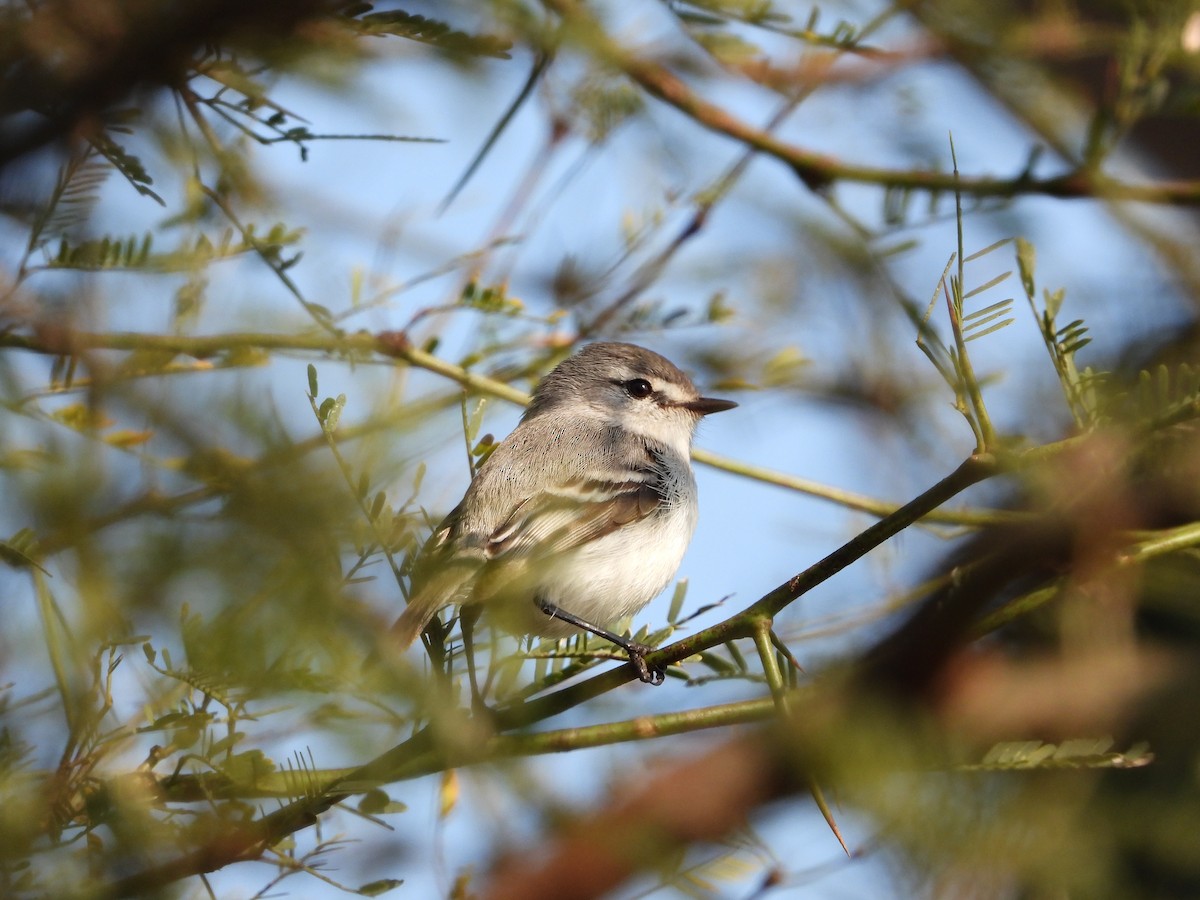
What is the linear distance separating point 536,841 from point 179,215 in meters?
1.28

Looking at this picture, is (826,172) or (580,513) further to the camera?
(580,513)

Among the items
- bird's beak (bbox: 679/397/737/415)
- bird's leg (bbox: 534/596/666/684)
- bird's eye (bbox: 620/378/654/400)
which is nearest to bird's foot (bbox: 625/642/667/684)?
bird's leg (bbox: 534/596/666/684)

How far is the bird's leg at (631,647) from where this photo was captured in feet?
5.89

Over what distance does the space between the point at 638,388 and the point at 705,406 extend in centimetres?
30

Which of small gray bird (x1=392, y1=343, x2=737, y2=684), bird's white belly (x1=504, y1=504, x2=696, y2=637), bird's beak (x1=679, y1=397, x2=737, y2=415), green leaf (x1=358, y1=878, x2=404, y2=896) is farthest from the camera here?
bird's beak (x1=679, y1=397, x2=737, y2=415)

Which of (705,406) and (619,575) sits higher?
(705,406)

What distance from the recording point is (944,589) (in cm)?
235

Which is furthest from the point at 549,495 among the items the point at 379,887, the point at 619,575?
the point at 379,887

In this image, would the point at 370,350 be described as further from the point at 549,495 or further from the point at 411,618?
the point at 411,618

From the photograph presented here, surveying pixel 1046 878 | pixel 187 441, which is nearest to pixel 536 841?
pixel 1046 878

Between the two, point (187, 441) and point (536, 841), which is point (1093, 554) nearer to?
point (536, 841)

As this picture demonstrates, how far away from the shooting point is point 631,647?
6.69ft

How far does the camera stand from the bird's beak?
11.3 ft

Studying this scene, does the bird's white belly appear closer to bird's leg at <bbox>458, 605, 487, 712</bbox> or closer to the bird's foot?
the bird's foot
